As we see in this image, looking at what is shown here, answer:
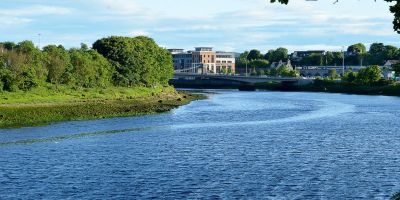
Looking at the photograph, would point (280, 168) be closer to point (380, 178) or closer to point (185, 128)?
point (380, 178)

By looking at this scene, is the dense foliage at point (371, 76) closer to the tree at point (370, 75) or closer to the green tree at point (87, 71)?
the tree at point (370, 75)

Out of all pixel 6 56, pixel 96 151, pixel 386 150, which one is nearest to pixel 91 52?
pixel 6 56

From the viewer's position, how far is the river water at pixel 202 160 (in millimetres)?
41188

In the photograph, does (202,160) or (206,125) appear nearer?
(202,160)

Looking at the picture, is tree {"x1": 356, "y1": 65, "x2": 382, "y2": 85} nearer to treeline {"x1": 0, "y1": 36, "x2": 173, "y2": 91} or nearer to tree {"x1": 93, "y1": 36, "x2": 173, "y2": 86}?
treeline {"x1": 0, "y1": 36, "x2": 173, "y2": 91}

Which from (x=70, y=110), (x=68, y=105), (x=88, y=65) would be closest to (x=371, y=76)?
(x=88, y=65)

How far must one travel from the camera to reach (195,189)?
4128 cm

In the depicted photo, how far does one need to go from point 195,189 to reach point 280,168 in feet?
32.0

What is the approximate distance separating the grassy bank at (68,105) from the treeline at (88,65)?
3.03 m

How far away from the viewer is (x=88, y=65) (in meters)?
127

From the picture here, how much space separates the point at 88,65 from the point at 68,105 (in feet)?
94.2

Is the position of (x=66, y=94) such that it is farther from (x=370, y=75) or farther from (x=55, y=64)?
(x=370, y=75)

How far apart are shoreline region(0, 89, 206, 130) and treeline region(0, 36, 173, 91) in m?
9.68

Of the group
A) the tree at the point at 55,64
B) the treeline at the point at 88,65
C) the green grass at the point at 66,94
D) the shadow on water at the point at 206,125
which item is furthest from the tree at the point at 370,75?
the tree at the point at 55,64
